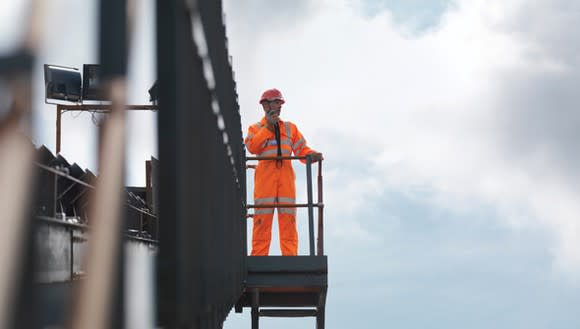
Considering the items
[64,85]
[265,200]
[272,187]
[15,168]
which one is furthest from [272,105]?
[15,168]

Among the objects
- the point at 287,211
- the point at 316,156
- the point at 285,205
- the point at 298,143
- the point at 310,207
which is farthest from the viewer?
the point at 298,143

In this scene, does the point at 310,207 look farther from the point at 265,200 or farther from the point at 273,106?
the point at 273,106

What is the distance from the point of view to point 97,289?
75.9 inches

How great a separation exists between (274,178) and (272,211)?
457mm

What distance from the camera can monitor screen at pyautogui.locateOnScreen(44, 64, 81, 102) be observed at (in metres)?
16.4

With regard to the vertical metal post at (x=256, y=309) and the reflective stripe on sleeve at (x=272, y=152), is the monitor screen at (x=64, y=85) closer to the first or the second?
the reflective stripe on sleeve at (x=272, y=152)

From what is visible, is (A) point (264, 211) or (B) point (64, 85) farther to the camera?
(B) point (64, 85)

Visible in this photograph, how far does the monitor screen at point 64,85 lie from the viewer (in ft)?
53.9

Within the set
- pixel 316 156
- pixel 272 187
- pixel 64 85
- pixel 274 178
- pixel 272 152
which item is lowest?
pixel 272 187

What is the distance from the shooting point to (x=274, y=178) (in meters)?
12.3

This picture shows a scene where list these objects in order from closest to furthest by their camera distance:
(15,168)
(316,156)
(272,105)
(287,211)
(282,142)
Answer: (15,168), (316,156), (287,211), (282,142), (272,105)

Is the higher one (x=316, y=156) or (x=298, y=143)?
(x=298, y=143)

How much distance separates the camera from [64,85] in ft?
54.1

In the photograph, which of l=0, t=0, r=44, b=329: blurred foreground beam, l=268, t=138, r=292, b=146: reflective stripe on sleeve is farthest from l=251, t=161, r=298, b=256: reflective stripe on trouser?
l=0, t=0, r=44, b=329: blurred foreground beam
